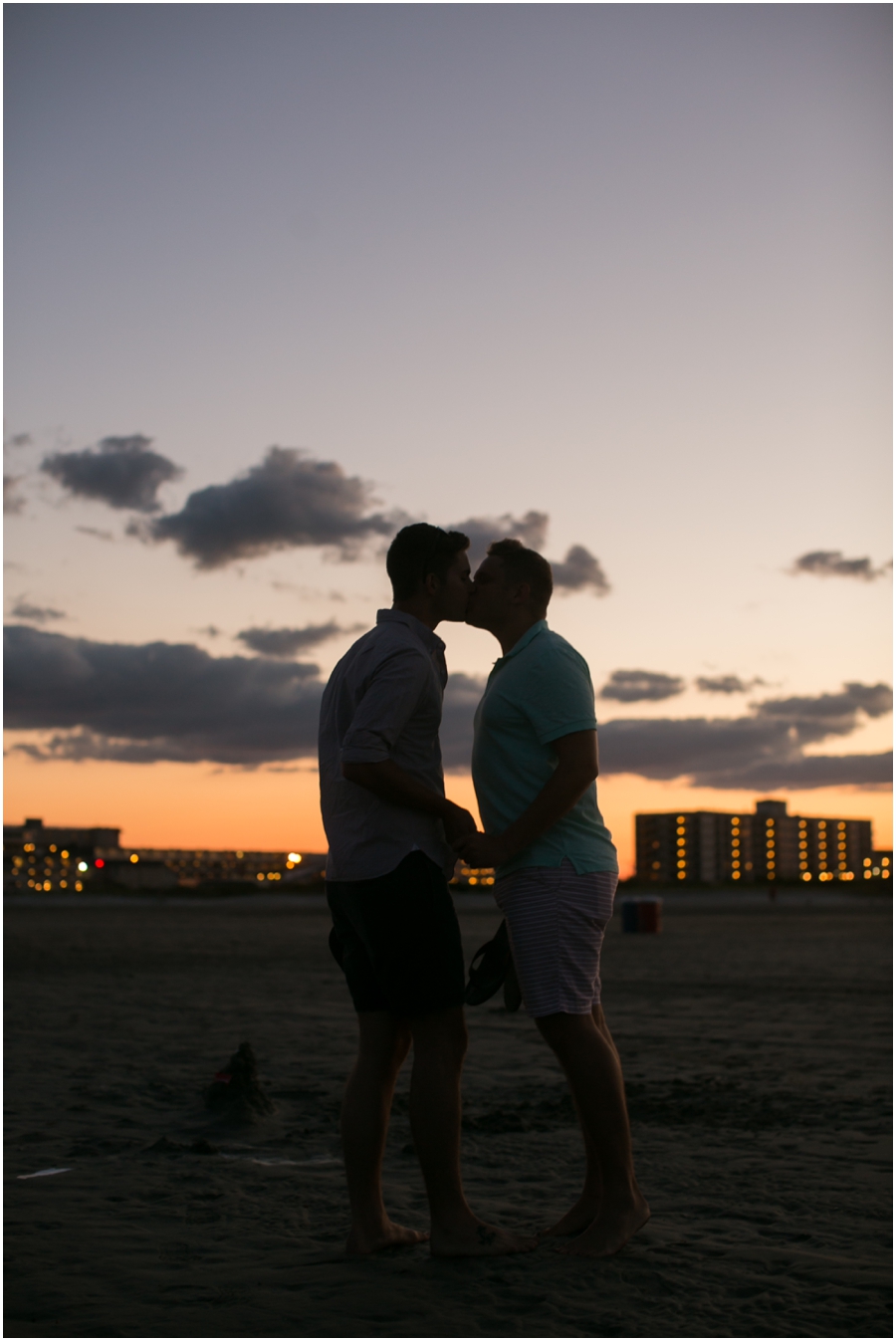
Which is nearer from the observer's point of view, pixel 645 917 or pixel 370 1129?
pixel 370 1129

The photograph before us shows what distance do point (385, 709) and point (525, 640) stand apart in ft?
1.80

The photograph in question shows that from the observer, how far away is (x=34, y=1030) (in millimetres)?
8164

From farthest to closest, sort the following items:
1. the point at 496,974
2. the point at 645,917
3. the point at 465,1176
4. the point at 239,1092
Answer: the point at 645,917 → the point at 239,1092 → the point at 465,1176 → the point at 496,974

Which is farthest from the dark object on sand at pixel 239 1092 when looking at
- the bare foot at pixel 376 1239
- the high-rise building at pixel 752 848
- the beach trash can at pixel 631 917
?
the high-rise building at pixel 752 848

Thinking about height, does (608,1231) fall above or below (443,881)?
below

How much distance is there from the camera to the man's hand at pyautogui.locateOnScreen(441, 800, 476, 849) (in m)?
3.03

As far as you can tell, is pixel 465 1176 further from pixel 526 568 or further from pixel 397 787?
pixel 526 568

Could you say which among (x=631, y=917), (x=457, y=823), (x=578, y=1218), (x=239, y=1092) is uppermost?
(x=457, y=823)

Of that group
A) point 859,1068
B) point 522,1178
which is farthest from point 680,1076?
point 522,1178

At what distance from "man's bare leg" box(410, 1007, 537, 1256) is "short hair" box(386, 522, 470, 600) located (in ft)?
3.99

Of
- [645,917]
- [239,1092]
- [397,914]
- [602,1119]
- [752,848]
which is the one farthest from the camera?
[752,848]

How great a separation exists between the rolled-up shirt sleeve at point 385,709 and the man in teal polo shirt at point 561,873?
13.2 inches

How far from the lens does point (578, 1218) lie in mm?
3225

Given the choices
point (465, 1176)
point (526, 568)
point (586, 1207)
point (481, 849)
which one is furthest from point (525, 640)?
point (465, 1176)
